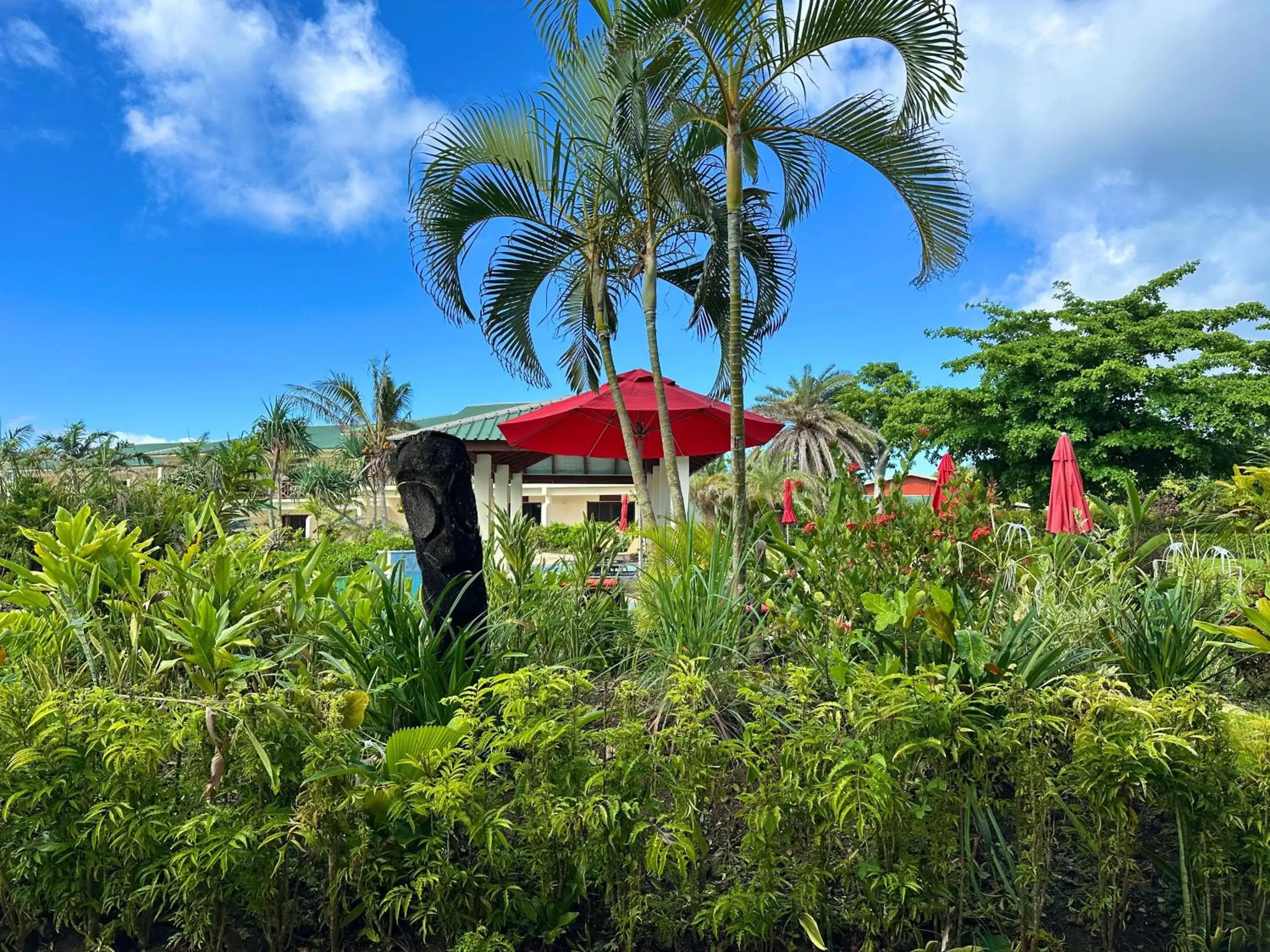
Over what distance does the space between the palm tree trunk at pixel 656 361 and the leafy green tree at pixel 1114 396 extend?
15.0m

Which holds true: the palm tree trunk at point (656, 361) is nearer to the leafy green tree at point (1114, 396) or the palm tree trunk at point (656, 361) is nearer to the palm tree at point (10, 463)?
the palm tree at point (10, 463)

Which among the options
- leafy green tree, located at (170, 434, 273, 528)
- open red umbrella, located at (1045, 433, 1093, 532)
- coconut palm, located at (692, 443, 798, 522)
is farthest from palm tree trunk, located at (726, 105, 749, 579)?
coconut palm, located at (692, 443, 798, 522)

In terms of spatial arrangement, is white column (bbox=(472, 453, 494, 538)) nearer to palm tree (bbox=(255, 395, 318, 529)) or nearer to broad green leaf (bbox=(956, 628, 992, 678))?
broad green leaf (bbox=(956, 628, 992, 678))

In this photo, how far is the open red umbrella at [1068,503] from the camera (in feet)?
17.4

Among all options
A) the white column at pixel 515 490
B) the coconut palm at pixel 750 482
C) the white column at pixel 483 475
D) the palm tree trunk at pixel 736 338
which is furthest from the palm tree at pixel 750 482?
the palm tree trunk at pixel 736 338

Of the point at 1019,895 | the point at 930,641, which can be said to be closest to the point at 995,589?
the point at 930,641

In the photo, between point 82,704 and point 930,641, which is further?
point 930,641

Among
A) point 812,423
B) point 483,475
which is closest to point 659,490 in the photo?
point 483,475

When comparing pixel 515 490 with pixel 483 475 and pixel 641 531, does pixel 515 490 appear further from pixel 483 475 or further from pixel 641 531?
pixel 641 531

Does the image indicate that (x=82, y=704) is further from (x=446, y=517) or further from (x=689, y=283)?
(x=689, y=283)

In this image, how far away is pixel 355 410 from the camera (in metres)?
30.3

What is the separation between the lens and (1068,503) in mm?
5379

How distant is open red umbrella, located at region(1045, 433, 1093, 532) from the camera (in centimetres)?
531

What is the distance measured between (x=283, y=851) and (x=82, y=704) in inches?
27.9
